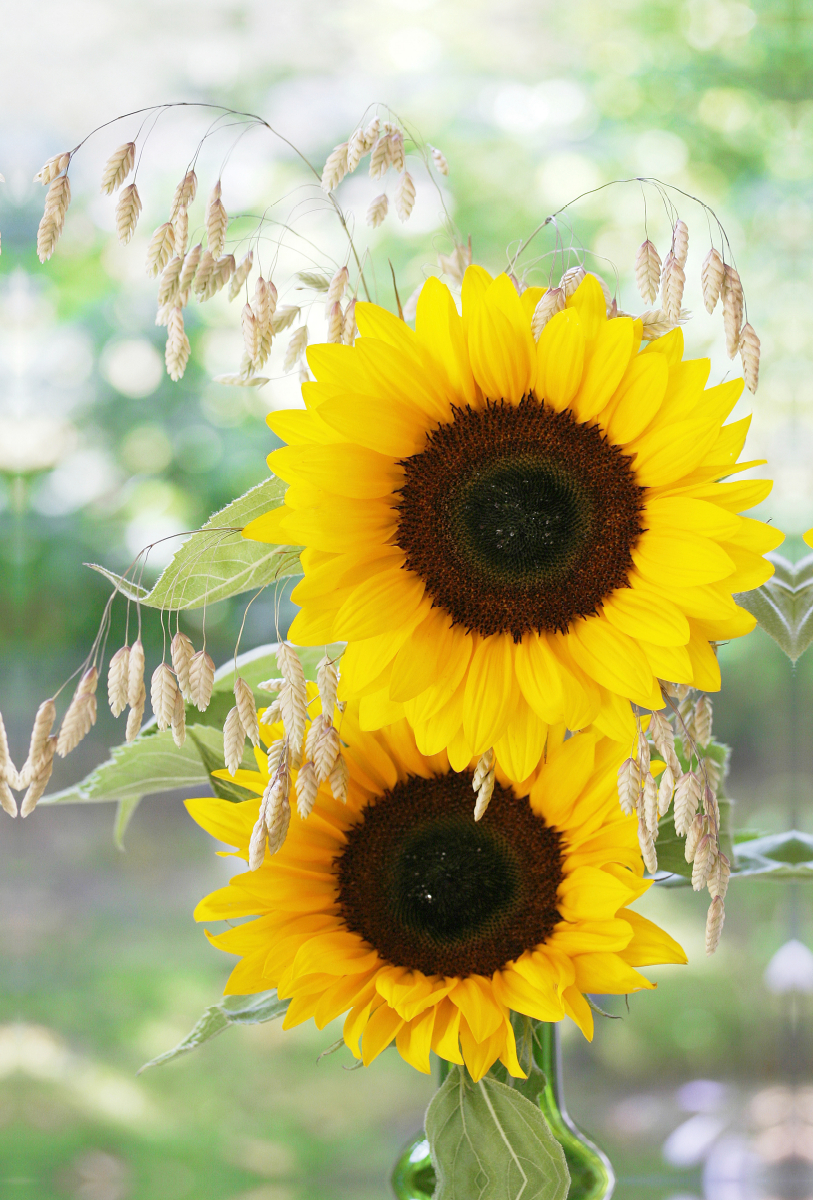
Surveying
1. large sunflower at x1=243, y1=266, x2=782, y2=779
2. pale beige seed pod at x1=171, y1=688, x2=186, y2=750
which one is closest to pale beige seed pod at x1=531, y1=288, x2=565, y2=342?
large sunflower at x1=243, y1=266, x2=782, y2=779

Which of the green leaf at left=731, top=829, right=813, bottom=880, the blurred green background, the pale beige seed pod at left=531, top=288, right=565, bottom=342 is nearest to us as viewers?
the pale beige seed pod at left=531, top=288, right=565, bottom=342

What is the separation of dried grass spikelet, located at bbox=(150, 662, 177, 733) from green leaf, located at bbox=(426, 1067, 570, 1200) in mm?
234

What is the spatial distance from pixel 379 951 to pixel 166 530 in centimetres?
83

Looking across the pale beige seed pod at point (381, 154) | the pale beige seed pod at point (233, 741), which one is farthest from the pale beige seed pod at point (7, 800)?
the pale beige seed pod at point (381, 154)

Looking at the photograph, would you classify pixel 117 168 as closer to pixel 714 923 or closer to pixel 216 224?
pixel 216 224

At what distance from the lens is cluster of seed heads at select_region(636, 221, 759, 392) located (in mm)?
425

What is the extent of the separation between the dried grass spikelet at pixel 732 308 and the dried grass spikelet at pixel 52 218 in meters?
0.29

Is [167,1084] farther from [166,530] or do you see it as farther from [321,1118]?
[166,530]

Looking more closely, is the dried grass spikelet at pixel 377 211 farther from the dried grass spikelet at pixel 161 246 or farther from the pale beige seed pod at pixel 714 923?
the pale beige seed pod at pixel 714 923

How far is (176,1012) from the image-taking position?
1174 mm

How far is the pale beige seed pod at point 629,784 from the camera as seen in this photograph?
0.40m

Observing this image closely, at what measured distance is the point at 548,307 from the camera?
0.39 m

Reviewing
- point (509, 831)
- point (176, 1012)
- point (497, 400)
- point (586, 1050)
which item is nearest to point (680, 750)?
point (509, 831)

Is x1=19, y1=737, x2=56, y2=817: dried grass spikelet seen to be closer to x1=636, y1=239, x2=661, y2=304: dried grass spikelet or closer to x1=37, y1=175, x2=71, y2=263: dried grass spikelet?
x1=37, y1=175, x2=71, y2=263: dried grass spikelet
